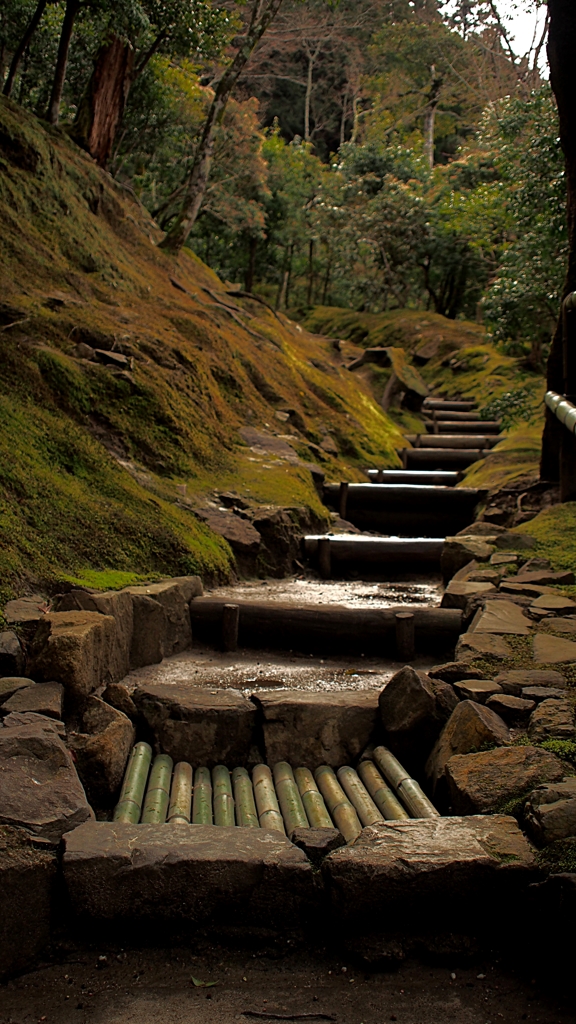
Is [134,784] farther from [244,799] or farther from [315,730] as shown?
[315,730]

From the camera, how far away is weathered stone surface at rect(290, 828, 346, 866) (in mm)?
3441

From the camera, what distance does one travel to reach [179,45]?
14531 millimetres

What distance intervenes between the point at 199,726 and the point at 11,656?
4.07 feet

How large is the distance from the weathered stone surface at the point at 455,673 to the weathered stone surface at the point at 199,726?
1.22 meters

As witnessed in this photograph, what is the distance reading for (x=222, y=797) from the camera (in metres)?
4.33

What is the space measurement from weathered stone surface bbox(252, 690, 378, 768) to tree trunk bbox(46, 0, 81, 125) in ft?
39.3

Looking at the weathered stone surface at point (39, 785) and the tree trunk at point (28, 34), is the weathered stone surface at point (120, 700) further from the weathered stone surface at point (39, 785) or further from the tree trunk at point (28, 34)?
the tree trunk at point (28, 34)

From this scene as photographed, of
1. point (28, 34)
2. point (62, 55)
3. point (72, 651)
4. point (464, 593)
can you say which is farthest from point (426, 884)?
point (28, 34)

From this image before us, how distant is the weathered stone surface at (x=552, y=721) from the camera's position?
3.91m

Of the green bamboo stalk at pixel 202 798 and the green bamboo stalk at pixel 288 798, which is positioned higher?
the green bamboo stalk at pixel 288 798

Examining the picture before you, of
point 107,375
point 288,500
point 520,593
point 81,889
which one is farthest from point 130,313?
point 81,889

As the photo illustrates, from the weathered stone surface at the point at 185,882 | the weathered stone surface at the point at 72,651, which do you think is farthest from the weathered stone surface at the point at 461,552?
the weathered stone surface at the point at 185,882

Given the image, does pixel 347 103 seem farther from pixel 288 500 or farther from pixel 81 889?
pixel 81 889

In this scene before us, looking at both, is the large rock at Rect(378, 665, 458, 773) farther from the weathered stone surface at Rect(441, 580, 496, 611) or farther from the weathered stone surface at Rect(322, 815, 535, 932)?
the weathered stone surface at Rect(441, 580, 496, 611)
